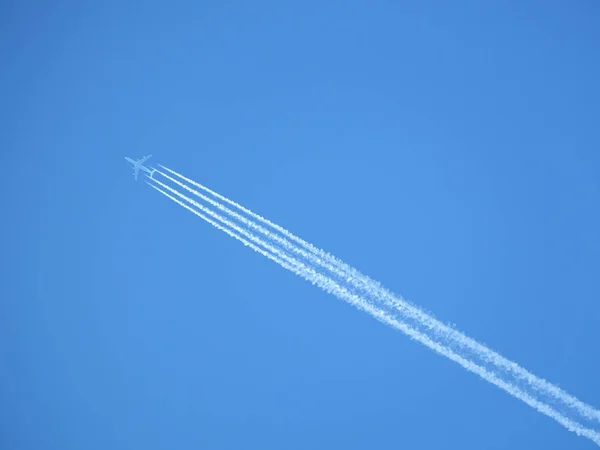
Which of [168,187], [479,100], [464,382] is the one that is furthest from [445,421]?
[168,187]

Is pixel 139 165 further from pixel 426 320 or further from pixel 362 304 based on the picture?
pixel 426 320

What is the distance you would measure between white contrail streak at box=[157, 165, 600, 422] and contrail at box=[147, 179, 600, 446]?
11cm

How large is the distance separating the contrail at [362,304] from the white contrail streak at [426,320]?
0.11 m

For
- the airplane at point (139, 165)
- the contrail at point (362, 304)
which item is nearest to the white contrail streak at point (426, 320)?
the contrail at point (362, 304)

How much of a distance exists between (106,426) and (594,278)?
5.82 m

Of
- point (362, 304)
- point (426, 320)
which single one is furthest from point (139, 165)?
point (426, 320)

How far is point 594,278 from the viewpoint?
6.92 m

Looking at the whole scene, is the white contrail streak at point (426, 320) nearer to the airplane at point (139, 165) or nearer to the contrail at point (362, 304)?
the contrail at point (362, 304)

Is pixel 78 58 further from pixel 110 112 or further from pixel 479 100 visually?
pixel 479 100

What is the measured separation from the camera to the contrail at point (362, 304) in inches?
271

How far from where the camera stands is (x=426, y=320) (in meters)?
7.08

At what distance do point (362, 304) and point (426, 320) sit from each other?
69cm

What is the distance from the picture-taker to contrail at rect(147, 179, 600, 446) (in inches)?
271

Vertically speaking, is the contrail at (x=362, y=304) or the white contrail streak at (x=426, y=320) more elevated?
the white contrail streak at (x=426, y=320)
